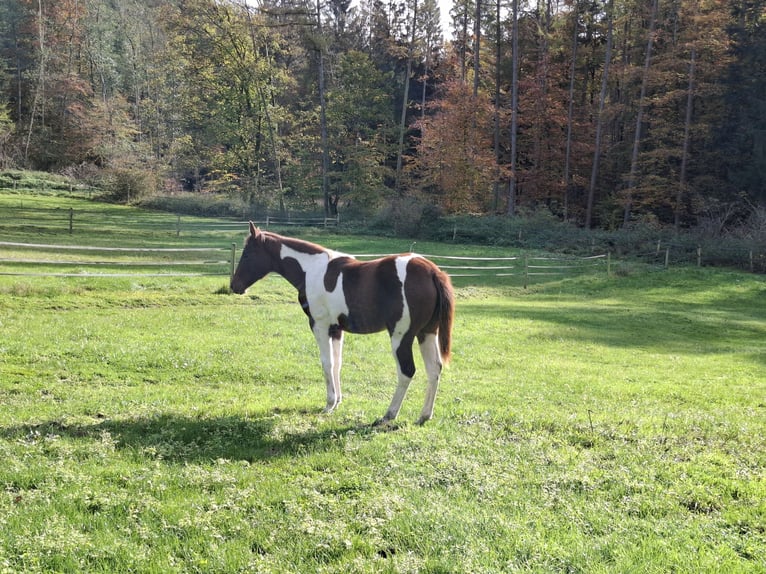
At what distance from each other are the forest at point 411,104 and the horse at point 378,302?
28.8 metres

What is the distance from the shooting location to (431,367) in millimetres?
6133

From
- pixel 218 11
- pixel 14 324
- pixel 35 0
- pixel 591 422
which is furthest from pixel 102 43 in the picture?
pixel 591 422

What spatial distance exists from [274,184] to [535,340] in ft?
113

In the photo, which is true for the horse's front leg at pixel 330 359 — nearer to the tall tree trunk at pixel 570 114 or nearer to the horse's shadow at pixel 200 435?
the horse's shadow at pixel 200 435

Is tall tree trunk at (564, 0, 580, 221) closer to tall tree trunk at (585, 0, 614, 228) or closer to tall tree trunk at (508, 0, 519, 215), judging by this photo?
tall tree trunk at (585, 0, 614, 228)

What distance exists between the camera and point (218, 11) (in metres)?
41.5

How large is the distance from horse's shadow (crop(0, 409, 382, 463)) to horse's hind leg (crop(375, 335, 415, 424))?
0.30 meters

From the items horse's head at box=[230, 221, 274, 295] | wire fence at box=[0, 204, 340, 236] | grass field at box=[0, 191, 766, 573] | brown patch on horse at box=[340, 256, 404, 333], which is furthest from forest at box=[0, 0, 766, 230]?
brown patch on horse at box=[340, 256, 404, 333]

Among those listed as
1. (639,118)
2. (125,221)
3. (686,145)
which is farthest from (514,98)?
(125,221)

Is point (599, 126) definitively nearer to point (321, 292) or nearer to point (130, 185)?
point (321, 292)

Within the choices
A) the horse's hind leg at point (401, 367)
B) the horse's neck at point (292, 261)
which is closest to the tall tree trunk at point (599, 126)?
the horse's neck at point (292, 261)

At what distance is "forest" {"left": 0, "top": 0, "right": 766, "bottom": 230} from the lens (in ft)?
109

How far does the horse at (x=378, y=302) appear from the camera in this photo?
233 inches

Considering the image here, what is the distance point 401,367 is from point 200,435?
2.13 m
